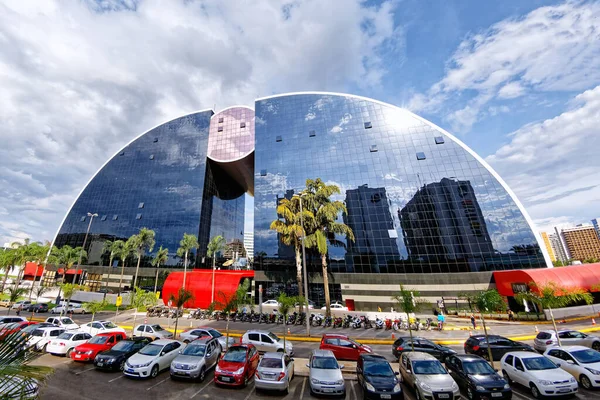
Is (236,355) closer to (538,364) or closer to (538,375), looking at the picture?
(538,375)

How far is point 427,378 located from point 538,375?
533 cm

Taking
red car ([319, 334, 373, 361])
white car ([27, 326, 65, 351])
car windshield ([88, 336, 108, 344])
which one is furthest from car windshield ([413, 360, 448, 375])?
white car ([27, 326, 65, 351])

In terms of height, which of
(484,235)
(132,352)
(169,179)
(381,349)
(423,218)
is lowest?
(381,349)

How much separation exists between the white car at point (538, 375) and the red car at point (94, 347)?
23995 millimetres

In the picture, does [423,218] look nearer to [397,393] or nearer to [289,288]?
[289,288]

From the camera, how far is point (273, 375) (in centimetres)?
1191

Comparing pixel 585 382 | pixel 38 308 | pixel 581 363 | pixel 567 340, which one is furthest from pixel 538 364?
pixel 38 308

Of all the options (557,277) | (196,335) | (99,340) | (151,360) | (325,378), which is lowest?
(325,378)

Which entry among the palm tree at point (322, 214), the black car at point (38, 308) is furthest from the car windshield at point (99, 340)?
the black car at point (38, 308)

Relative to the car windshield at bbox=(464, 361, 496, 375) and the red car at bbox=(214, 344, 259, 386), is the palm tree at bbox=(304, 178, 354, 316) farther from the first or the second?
the car windshield at bbox=(464, 361, 496, 375)

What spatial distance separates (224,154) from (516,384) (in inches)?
2453

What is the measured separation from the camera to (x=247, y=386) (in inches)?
510

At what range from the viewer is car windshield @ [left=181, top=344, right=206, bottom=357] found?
1427cm

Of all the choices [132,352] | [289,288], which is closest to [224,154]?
[289,288]
